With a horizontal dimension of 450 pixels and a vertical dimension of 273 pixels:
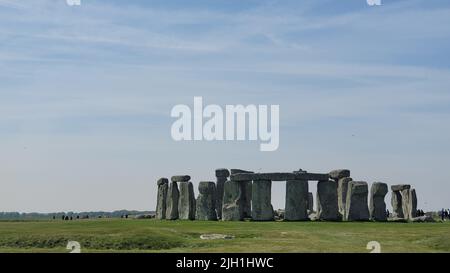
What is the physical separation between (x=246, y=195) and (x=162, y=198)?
22.2 ft

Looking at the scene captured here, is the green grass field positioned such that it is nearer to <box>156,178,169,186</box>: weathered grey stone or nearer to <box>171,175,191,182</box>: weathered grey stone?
<box>171,175,191,182</box>: weathered grey stone

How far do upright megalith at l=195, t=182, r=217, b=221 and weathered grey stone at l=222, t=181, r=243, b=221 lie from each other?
1.29 meters

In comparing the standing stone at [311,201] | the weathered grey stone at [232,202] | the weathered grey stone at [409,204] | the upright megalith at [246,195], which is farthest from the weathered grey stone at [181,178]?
the weathered grey stone at [409,204]

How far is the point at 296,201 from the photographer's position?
47781mm

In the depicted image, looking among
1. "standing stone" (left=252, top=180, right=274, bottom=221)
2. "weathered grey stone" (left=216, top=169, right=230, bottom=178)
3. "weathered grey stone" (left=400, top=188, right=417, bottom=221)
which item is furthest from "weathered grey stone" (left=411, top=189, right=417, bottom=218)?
"weathered grey stone" (left=216, top=169, right=230, bottom=178)

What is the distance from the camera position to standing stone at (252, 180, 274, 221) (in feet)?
156

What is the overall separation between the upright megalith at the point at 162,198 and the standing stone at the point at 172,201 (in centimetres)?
141

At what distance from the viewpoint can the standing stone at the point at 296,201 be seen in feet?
156

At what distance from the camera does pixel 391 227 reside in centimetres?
4050

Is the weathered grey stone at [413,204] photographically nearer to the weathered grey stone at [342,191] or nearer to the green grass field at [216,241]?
the weathered grey stone at [342,191]
